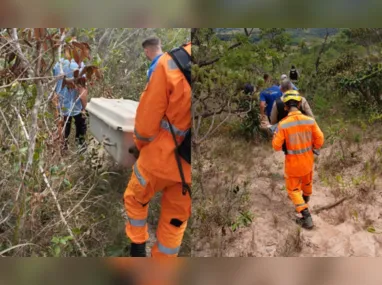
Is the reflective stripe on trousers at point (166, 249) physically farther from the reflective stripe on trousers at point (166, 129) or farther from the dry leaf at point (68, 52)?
the dry leaf at point (68, 52)

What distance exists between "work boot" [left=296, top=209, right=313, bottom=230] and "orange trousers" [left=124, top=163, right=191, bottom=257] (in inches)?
25.8

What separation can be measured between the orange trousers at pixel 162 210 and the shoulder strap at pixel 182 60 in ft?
1.94

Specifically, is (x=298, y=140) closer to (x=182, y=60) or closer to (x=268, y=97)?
(x=268, y=97)

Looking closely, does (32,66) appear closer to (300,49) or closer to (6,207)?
(6,207)

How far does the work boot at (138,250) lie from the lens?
267cm

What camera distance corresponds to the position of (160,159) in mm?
2564

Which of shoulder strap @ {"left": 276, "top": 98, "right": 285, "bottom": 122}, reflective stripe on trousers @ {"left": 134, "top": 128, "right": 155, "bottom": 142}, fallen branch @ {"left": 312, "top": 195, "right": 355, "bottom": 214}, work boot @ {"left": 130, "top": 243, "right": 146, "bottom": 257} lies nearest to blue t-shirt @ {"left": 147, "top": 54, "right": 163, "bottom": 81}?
reflective stripe on trousers @ {"left": 134, "top": 128, "right": 155, "bottom": 142}

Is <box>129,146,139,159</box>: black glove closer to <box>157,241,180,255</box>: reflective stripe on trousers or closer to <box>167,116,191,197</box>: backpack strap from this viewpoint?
<box>167,116,191,197</box>: backpack strap

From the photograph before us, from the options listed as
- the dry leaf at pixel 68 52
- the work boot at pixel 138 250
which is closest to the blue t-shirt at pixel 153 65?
the dry leaf at pixel 68 52

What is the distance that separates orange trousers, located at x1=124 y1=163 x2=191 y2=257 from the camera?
103 inches

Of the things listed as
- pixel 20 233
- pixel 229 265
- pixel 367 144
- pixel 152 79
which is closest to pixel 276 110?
pixel 367 144

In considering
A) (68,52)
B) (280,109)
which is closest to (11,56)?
(68,52)

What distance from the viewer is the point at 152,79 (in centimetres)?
249

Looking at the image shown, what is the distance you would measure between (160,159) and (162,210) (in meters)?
0.32
